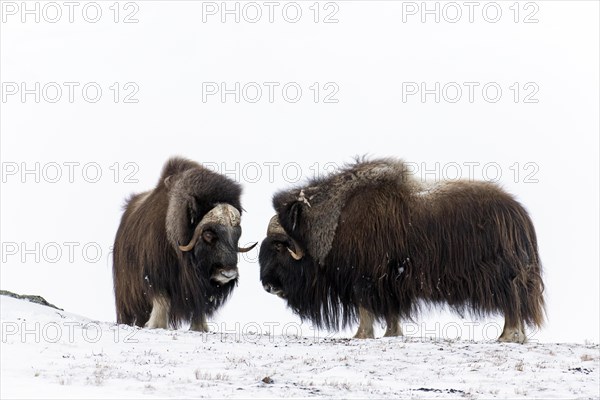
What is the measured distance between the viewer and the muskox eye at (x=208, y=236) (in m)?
8.88

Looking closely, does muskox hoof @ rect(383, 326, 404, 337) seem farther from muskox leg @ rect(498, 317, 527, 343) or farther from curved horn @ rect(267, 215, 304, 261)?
curved horn @ rect(267, 215, 304, 261)

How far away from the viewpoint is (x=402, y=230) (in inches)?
340

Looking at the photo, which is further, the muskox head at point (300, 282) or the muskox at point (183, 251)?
the muskox head at point (300, 282)

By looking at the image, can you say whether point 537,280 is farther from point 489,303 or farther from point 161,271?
point 161,271

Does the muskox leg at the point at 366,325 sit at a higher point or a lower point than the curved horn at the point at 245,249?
lower

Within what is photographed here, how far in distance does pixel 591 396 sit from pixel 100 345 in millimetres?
3238

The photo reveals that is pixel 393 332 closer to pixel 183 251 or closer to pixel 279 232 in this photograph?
pixel 279 232

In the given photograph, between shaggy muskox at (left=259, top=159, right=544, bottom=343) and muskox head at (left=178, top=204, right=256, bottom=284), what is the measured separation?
1.76ft

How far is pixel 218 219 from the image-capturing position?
8914mm

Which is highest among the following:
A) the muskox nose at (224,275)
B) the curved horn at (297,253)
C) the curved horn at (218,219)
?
the curved horn at (218,219)

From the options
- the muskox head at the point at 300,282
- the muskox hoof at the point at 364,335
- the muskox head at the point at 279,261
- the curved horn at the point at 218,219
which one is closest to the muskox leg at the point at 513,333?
the muskox hoof at the point at 364,335

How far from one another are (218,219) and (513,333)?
8.42 feet

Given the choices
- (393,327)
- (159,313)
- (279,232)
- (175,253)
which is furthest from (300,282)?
(159,313)

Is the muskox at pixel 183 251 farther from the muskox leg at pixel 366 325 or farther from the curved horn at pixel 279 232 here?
the muskox leg at pixel 366 325
